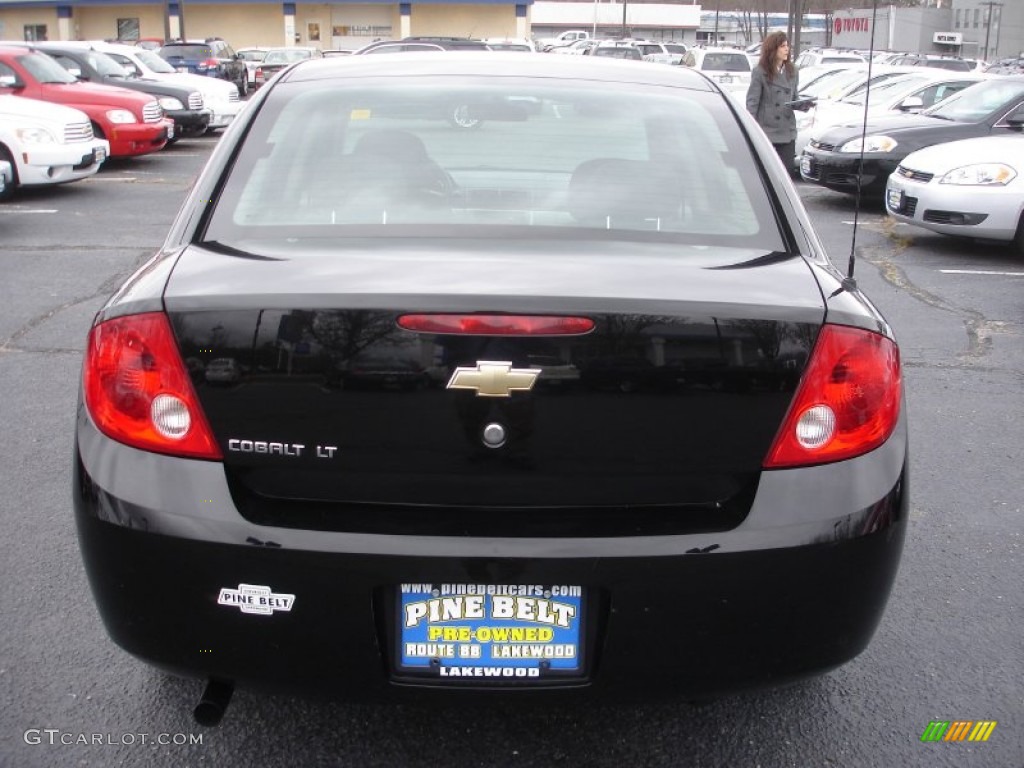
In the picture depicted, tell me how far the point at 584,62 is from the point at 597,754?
2.05m

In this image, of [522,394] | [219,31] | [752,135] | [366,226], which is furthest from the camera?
[219,31]

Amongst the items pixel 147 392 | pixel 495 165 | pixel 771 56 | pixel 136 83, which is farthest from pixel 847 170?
pixel 136 83

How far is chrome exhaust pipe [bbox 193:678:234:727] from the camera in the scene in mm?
2262

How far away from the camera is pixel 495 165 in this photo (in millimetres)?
2924

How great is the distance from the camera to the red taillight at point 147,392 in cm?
212

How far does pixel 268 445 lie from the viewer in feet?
6.88

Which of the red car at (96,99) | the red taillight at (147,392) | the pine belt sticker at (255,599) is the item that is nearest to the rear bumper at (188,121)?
the red car at (96,99)

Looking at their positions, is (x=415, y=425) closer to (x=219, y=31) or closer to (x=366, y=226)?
(x=366, y=226)

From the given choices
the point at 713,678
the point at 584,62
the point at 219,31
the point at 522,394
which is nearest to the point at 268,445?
the point at 522,394

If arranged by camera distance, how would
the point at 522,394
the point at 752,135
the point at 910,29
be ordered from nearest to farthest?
1. the point at 522,394
2. the point at 752,135
3. the point at 910,29

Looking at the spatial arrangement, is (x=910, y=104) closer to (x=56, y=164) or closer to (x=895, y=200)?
(x=895, y=200)

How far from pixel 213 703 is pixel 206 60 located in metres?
28.9

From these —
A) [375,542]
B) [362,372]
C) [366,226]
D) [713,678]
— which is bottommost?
[713,678]

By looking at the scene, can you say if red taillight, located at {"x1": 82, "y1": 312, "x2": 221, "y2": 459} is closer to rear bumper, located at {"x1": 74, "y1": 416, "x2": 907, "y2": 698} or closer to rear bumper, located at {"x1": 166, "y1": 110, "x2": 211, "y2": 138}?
rear bumper, located at {"x1": 74, "y1": 416, "x2": 907, "y2": 698}
